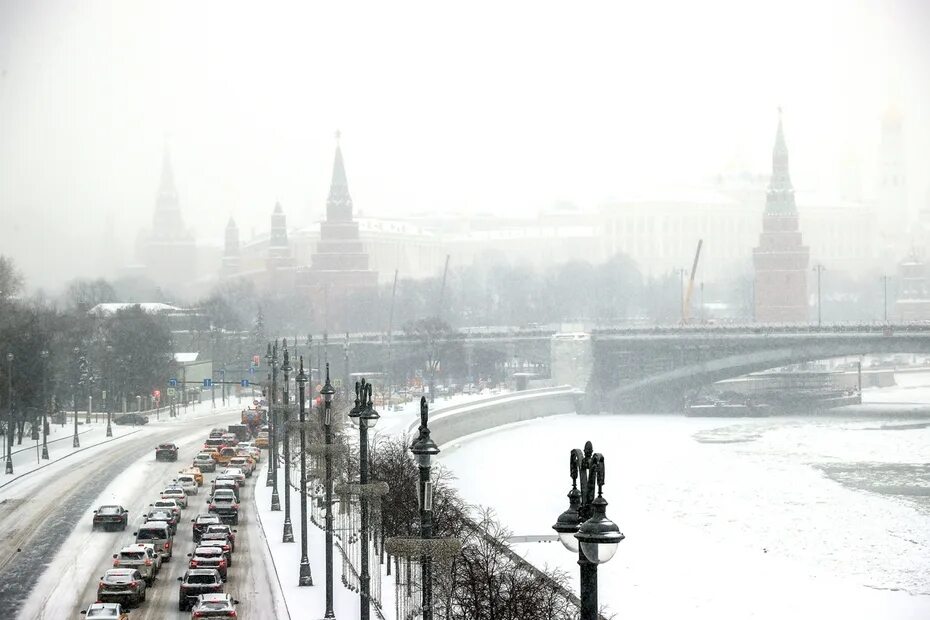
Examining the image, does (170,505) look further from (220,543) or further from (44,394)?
(44,394)

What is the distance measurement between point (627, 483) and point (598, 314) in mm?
79491

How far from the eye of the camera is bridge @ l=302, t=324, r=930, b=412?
7719cm

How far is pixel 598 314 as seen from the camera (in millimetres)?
129625

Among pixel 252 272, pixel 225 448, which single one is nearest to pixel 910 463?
pixel 225 448

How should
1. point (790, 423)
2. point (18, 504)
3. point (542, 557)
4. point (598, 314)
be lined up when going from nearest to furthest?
1. point (542, 557)
2. point (18, 504)
3. point (790, 423)
4. point (598, 314)

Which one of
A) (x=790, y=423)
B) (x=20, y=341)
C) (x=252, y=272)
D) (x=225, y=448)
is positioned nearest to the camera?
(x=225, y=448)

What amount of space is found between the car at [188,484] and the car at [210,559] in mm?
12200

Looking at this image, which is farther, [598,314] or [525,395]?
[598,314]

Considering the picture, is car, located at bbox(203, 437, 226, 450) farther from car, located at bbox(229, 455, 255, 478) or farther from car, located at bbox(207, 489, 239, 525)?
car, located at bbox(207, 489, 239, 525)

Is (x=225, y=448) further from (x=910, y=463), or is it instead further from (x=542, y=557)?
(x=910, y=463)

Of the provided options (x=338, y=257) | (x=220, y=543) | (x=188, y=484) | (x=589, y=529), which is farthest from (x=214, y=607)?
(x=338, y=257)

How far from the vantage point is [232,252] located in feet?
568

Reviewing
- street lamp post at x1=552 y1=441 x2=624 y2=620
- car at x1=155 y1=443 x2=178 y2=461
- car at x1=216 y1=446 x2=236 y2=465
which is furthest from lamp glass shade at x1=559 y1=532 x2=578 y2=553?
car at x1=155 y1=443 x2=178 y2=461

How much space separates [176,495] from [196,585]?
1301 centimetres
